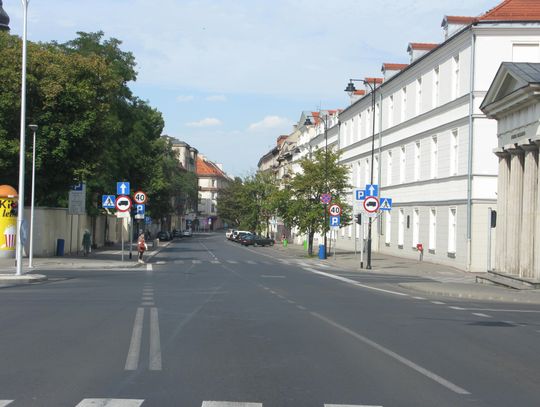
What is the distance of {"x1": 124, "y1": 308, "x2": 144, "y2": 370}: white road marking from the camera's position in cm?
945

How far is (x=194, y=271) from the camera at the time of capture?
31.6 metres

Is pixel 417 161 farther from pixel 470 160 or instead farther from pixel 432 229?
pixel 470 160

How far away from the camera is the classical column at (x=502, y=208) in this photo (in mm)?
28562

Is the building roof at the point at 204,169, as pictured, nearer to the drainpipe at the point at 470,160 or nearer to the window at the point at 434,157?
the window at the point at 434,157

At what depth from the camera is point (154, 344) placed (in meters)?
11.1

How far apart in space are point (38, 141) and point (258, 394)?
1159 inches

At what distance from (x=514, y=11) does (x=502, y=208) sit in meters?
14.6

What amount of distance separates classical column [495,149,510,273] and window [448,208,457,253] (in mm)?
10357

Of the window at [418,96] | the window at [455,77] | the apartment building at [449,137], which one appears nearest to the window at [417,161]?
the apartment building at [449,137]

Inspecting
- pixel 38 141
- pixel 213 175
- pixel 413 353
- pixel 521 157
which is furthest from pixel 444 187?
pixel 213 175

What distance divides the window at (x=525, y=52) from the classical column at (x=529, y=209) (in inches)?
505

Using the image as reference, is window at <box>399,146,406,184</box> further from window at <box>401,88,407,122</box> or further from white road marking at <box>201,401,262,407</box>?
white road marking at <box>201,401,262,407</box>

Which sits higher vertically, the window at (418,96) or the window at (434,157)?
the window at (418,96)

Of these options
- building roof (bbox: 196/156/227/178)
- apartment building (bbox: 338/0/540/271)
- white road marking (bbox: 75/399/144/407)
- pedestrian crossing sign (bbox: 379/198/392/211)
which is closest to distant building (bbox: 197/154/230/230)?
building roof (bbox: 196/156/227/178)
